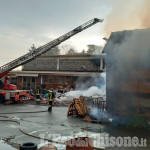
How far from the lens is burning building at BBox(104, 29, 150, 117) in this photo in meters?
7.85

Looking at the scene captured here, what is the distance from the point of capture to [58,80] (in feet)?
79.8

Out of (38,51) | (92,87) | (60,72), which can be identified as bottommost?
(92,87)

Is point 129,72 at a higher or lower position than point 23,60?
lower

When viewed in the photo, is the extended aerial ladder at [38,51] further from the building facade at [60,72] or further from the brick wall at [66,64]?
the brick wall at [66,64]

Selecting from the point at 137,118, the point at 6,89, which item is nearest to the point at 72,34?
the point at 6,89

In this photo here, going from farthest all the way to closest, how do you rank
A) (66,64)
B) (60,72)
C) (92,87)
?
(66,64), (60,72), (92,87)

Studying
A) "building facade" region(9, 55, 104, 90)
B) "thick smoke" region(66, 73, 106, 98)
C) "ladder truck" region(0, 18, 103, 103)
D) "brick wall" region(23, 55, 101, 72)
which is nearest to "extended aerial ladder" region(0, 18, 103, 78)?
"ladder truck" region(0, 18, 103, 103)

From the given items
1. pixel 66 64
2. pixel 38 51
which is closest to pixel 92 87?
pixel 38 51

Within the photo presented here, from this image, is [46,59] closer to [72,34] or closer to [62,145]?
[72,34]

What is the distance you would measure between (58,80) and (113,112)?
1627 centimetres

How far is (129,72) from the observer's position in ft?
27.0

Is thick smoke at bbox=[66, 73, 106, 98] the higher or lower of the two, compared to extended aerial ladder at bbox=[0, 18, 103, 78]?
lower

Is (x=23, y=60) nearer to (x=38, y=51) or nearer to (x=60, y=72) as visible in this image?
(x=38, y=51)

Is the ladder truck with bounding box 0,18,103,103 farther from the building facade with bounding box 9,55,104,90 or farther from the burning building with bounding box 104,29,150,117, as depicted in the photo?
the burning building with bounding box 104,29,150,117
